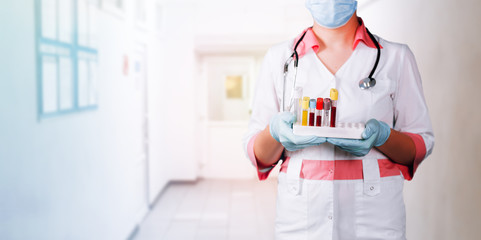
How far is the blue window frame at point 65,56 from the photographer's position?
225 centimetres

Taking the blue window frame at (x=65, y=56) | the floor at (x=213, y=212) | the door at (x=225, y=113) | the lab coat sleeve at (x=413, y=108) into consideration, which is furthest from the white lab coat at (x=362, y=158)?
the door at (x=225, y=113)

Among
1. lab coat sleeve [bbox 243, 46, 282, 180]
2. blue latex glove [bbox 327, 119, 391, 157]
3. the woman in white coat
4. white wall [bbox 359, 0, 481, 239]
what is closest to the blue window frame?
lab coat sleeve [bbox 243, 46, 282, 180]

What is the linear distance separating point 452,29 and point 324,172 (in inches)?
51.3

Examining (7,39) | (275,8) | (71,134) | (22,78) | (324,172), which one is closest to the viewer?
(324,172)

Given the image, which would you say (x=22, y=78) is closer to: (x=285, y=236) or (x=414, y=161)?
(x=285, y=236)

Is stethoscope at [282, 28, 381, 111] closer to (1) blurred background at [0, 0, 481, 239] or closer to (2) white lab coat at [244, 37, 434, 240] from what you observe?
(2) white lab coat at [244, 37, 434, 240]

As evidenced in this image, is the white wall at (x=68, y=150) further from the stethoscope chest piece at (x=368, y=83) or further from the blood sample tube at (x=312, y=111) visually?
the stethoscope chest piece at (x=368, y=83)

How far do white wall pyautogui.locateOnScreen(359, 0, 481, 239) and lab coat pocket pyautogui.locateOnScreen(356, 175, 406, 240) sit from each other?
0.80 meters

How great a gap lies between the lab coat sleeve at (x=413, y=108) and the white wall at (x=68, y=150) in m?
1.73

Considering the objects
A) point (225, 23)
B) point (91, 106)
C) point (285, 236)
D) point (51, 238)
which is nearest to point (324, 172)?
point (285, 236)

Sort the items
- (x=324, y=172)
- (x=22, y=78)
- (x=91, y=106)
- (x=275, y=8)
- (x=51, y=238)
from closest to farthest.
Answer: (x=324, y=172), (x=22, y=78), (x=51, y=238), (x=91, y=106), (x=275, y=8)

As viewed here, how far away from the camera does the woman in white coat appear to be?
1.18 meters

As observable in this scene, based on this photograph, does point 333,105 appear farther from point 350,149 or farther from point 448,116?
point 448,116

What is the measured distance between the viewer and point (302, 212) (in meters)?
1.21
